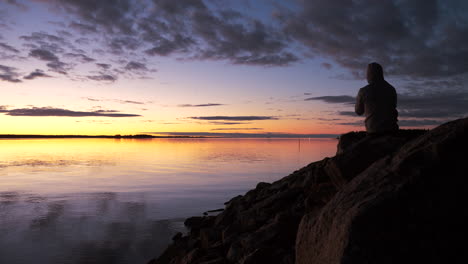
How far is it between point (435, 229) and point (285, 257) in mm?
3131

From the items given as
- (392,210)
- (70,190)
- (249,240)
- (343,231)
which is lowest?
(70,190)

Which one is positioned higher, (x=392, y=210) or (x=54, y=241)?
(x=392, y=210)

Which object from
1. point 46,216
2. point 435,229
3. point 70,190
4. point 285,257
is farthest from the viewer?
point 70,190

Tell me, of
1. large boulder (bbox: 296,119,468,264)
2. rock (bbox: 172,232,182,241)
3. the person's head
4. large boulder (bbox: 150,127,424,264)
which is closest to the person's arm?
the person's head

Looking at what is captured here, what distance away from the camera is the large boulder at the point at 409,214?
13.3ft

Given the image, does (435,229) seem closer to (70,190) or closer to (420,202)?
(420,202)

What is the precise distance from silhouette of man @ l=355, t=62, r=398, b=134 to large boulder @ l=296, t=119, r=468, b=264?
4540mm

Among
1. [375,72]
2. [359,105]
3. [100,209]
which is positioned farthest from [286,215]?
[100,209]

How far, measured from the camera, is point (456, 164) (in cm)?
452

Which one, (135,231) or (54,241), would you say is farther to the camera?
(135,231)

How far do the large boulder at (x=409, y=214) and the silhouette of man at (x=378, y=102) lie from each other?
4.54 metres

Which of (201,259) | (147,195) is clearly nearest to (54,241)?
(201,259)

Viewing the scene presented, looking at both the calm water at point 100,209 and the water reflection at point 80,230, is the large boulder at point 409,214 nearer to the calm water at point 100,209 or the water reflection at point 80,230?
the water reflection at point 80,230

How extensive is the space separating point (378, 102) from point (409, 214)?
6.18 metres
